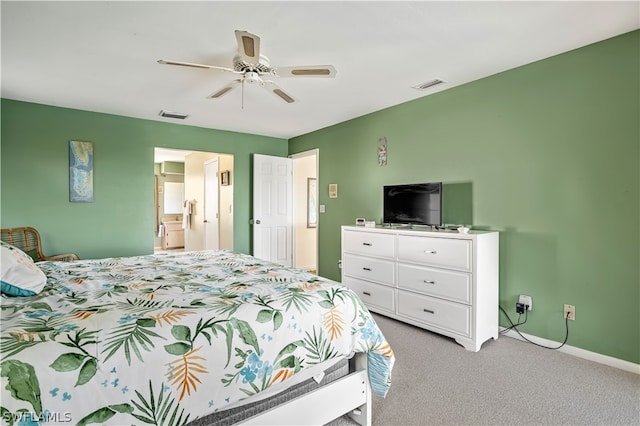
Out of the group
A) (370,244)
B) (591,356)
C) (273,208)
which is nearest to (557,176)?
(591,356)

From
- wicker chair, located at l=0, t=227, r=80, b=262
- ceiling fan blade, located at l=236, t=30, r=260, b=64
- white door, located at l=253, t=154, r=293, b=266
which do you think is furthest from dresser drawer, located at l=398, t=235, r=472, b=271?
wicker chair, located at l=0, t=227, r=80, b=262

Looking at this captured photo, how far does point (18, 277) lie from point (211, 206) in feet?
14.6

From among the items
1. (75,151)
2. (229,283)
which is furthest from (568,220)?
(75,151)

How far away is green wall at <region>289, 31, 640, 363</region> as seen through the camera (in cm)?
235

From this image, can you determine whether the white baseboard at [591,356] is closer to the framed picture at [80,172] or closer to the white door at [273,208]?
the white door at [273,208]

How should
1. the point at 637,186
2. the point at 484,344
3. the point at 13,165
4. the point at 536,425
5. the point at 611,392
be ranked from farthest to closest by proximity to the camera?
the point at 13,165 → the point at 484,344 → the point at 637,186 → the point at 611,392 → the point at 536,425

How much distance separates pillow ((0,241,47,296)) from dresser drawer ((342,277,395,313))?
274 centimetres

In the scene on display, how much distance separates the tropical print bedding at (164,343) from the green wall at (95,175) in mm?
2469

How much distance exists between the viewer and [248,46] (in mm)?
1934

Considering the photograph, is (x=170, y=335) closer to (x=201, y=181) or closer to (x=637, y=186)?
(x=637, y=186)

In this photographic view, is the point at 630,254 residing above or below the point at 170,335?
above

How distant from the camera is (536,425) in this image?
1.76 m

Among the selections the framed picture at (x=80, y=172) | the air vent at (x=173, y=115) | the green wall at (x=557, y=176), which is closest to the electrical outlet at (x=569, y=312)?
the green wall at (x=557, y=176)

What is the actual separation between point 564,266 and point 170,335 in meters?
2.85
